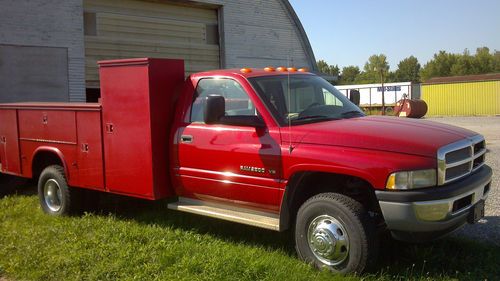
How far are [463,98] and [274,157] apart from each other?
1677 inches

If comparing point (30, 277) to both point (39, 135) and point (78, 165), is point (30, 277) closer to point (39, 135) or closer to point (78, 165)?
point (78, 165)

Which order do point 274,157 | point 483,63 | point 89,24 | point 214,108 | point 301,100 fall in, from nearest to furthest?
point 274,157 → point 214,108 → point 301,100 → point 89,24 → point 483,63

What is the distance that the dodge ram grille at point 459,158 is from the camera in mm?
4141

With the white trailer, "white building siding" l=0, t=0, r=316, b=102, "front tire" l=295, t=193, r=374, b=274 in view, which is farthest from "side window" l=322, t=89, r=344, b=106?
the white trailer

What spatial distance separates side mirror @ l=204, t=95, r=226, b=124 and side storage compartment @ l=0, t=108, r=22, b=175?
12.7 feet

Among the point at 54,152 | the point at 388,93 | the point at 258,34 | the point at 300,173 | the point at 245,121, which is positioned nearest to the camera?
the point at 300,173

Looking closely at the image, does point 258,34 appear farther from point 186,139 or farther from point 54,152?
point 186,139

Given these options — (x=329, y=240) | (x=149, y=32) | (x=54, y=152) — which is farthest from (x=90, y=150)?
(x=149, y=32)

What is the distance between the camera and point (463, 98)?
4328cm

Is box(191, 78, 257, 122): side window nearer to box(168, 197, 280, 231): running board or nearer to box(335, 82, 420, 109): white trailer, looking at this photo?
box(168, 197, 280, 231): running board

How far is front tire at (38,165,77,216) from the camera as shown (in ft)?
22.2

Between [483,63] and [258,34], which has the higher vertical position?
[483,63]

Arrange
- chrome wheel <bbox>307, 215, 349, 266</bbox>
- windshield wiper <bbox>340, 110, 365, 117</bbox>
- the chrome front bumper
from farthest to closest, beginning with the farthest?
windshield wiper <bbox>340, 110, 365, 117</bbox> → chrome wheel <bbox>307, 215, 349, 266</bbox> → the chrome front bumper

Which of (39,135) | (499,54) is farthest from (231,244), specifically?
(499,54)
